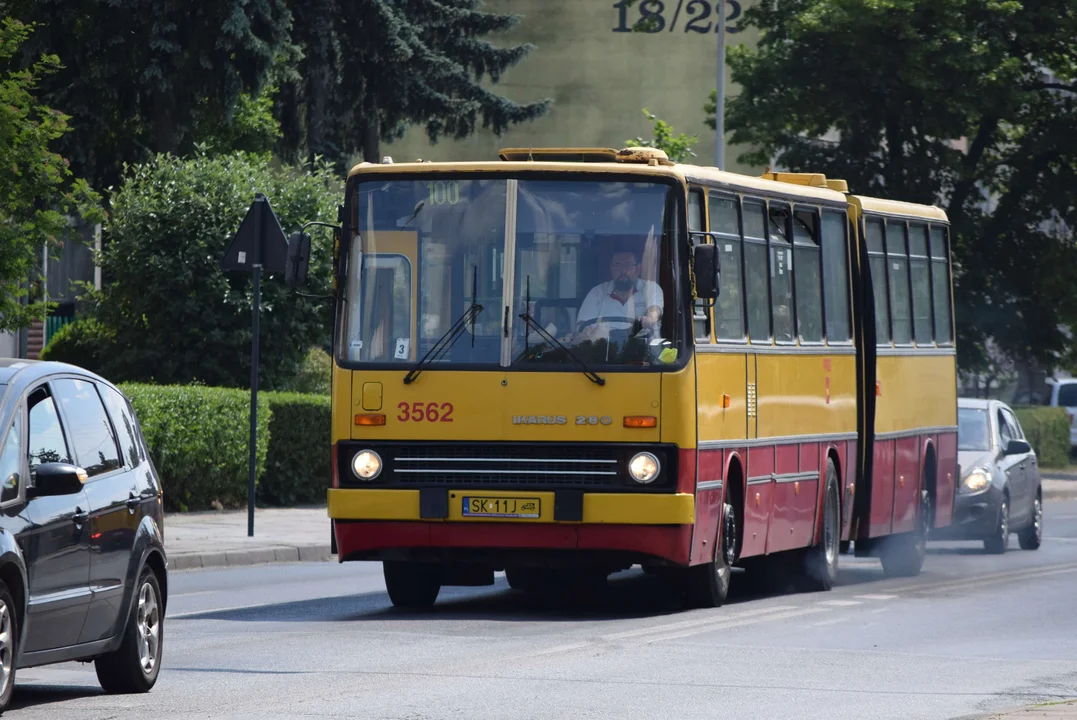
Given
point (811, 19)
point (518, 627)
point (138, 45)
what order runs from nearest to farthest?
point (518, 627)
point (138, 45)
point (811, 19)

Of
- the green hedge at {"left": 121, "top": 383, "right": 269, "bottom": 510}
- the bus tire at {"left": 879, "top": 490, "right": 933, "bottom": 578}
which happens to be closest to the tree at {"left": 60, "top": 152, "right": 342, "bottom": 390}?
the green hedge at {"left": 121, "top": 383, "right": 269, "bottom": 510}

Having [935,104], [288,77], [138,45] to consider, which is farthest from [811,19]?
[138,45]

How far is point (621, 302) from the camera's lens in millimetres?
14617

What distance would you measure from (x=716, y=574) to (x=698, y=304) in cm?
198

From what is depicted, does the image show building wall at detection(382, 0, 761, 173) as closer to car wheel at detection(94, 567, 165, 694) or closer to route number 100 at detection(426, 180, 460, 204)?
route number 100 at detection(426, 180, 460, 204)

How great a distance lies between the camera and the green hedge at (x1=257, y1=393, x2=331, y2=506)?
90.7 ft

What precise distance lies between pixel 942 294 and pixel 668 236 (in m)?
8.31

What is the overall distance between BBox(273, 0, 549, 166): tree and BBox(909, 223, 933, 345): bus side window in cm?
2115

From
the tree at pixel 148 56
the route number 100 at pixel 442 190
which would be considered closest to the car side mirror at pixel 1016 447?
the route number 100 at pixel 442 190

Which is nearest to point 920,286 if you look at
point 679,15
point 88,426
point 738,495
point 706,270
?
point 738,495

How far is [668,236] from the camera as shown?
48.5ft

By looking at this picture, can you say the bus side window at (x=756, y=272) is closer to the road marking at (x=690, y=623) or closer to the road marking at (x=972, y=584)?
the road marking at (x=690, y=623)

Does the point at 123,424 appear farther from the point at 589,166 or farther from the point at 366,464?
the point at 589,166

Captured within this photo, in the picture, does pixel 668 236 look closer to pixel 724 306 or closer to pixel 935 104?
pixel 724 306
